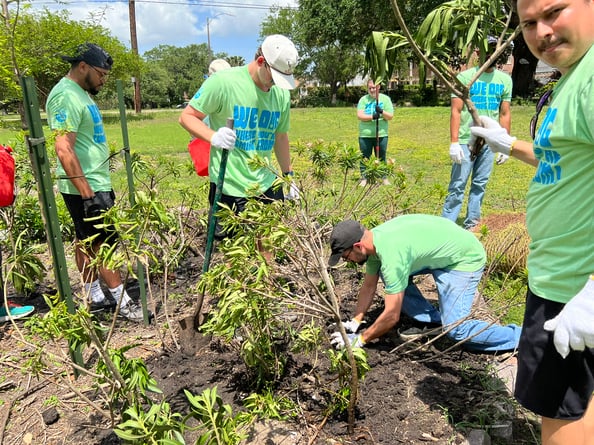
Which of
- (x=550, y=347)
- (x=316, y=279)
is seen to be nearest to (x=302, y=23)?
(x=316, y=279)

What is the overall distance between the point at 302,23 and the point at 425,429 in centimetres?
3302

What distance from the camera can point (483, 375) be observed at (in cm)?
268

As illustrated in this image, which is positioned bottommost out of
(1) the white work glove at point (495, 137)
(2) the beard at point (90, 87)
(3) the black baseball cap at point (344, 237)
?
(3) the black baseball cap at point (344, 237)

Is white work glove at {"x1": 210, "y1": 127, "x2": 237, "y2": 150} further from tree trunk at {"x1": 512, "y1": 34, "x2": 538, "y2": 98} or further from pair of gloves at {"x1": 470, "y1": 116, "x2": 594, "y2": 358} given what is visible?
tree trunk at {"x1": 512, "y1": 34, "x2": 538, "y2": 98}

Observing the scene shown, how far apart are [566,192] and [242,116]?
216 centimetres

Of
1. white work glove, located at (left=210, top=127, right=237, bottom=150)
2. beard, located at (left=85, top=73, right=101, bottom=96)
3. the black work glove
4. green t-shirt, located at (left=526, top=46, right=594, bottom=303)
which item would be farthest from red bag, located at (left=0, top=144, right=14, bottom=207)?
green t-shirt, located at (left=526, top=46, right=594, bottom=303)

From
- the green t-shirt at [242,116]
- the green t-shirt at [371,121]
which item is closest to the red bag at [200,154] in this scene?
the green t-shirt at [242,116]

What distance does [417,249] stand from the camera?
281 centimetres

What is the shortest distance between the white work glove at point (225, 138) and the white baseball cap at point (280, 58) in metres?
0.46

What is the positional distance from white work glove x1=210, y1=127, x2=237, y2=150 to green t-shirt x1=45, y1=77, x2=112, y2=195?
837 millimetres

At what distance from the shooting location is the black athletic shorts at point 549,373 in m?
1.49

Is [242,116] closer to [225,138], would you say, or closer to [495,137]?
[225,138]

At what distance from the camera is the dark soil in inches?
90.0

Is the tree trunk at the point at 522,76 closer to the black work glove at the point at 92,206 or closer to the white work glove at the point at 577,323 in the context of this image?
the black work glove at the point at 92,206
